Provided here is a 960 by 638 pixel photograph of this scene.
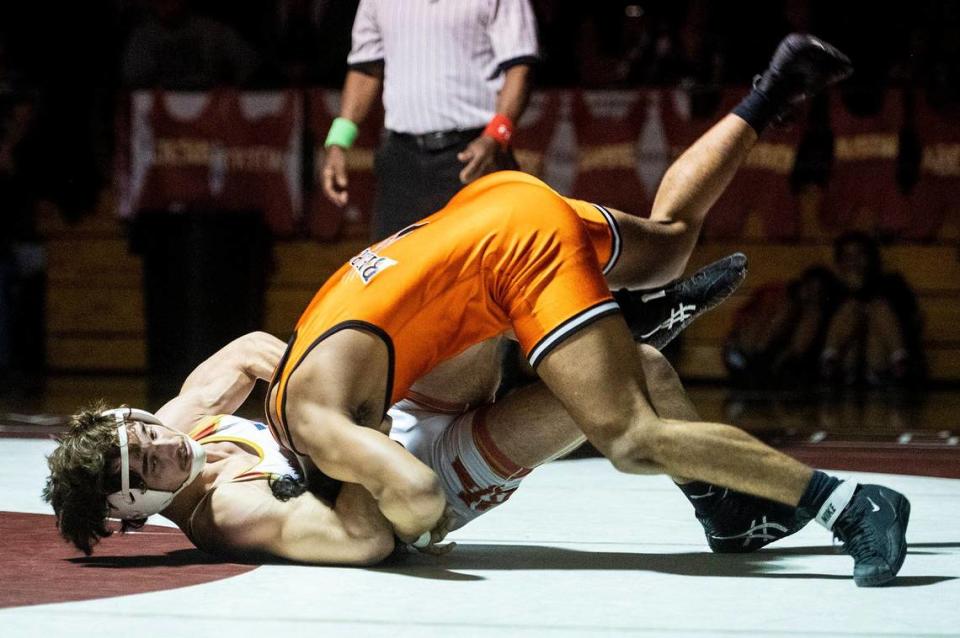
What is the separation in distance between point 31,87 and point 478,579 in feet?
20.4

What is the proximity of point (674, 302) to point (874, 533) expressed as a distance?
34.6 inches

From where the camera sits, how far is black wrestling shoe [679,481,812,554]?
312cm

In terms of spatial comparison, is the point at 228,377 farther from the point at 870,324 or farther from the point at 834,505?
the point at 870,324

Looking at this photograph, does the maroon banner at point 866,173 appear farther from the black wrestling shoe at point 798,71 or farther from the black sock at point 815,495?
the black sock at point 815,495

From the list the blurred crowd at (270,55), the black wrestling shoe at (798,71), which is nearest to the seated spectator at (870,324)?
the blurred crowd at (270,55)

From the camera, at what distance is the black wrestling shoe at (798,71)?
3.53m

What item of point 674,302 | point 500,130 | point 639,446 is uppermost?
point 500,130

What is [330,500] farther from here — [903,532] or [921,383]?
[921,383]

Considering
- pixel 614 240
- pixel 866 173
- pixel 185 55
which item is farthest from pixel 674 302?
pixel 185 55

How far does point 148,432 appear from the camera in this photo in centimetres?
301

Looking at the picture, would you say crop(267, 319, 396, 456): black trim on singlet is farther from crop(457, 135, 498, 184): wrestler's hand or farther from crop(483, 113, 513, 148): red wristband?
crop(483, 113, 513, 148): red wristband

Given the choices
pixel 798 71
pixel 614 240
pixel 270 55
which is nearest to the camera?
pixel 614 240

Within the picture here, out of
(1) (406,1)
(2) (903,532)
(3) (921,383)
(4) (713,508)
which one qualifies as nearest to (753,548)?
(4) (713,508)

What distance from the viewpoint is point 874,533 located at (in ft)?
9.05
